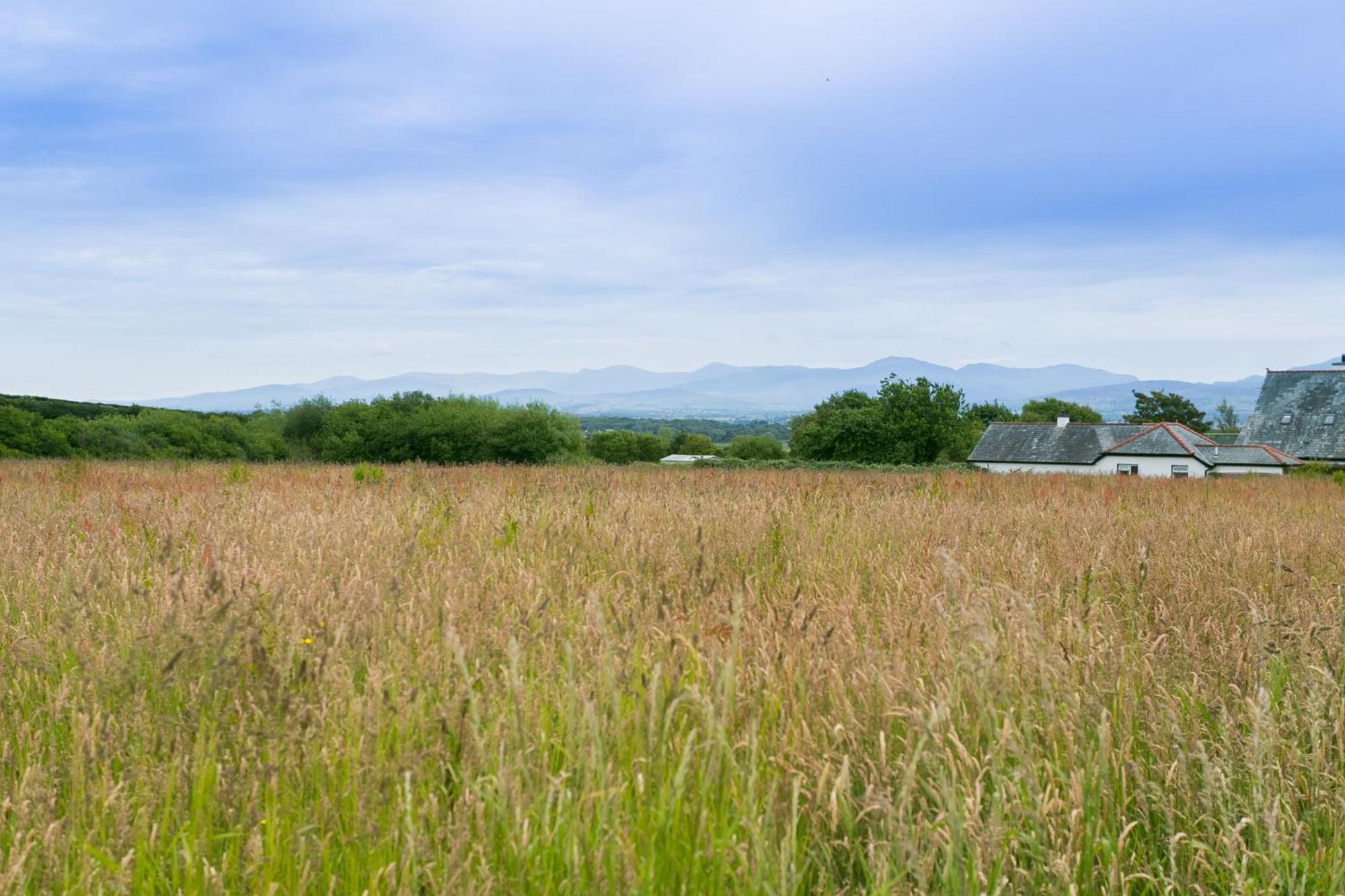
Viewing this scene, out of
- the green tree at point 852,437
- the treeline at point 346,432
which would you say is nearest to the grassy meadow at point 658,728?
the treeline at point 346,432

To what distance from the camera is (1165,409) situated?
10175 cm

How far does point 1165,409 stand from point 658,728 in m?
115

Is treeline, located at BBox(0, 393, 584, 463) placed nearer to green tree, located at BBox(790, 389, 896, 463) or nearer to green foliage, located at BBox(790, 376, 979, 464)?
green tree, located at BBox(790, 389, 896, 463)

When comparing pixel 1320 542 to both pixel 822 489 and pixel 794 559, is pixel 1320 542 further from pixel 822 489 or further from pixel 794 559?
pixel 822 489

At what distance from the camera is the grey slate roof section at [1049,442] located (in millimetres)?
62938

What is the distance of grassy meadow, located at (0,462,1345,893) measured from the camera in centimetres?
198

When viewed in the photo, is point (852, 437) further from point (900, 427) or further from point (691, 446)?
point (691, 446)

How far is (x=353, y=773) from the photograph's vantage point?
2.31 m

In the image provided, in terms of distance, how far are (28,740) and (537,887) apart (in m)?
2.01

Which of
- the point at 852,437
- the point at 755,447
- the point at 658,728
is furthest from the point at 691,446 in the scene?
the point at 658,728

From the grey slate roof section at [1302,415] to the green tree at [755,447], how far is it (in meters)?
60.3

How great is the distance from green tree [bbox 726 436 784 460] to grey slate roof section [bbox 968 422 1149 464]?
46540 millimetres

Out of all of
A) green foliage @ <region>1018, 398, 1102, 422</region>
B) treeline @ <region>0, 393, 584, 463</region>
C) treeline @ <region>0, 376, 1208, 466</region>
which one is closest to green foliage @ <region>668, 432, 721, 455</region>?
green foliage @ <region>1018, 398, 1102, 422</region>

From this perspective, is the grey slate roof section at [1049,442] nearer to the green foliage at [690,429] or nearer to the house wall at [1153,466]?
the house wall at [1153,466]
